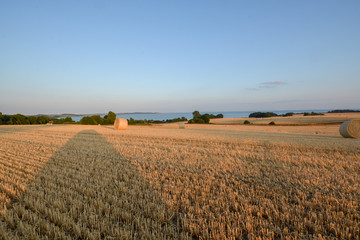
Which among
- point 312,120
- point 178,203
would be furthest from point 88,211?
point 312,120

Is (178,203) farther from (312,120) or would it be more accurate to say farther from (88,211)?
(312,120)

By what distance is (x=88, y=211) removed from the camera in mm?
3049

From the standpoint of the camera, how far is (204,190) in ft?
13.2

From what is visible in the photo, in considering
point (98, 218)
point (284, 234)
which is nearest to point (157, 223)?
point (98, 218)

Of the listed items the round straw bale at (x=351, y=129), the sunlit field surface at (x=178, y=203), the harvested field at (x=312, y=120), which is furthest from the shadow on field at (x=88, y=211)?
the harvested field at (x=312, y=120)

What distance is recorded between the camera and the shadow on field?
8.43 ft

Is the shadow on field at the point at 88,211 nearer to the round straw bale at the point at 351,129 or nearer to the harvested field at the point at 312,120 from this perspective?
the round straw bale at the point at 351,129

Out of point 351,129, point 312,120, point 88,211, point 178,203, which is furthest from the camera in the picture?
point 312,120

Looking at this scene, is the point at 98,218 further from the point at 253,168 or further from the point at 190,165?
the point at 253,168

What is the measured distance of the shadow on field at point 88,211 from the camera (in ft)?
8.43

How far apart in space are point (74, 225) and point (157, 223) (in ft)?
3.90

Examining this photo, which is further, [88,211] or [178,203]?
[178,203]

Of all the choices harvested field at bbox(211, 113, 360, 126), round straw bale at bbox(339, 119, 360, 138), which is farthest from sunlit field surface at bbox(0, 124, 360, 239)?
harvested field at bbox(211, 113, 360, 126)

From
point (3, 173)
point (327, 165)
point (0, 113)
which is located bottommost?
point (327, 165)
